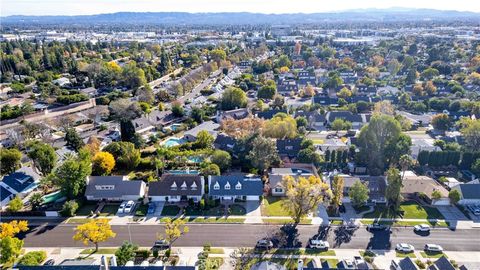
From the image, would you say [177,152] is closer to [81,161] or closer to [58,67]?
[81,161]

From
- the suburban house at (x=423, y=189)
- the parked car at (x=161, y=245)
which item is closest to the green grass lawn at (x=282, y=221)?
the parked car at (x=161, y=245)

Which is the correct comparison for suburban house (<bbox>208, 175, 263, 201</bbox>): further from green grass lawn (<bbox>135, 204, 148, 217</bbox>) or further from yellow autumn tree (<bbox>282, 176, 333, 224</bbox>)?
green grass lawn (<bbox>135, 204, 148, 217</bbox>)

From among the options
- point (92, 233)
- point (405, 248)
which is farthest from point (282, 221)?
point (92, 233)

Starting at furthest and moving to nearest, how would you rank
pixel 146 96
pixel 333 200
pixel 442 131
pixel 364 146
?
pixel 146 96 < pixel 442 131 < pixel 364 146 < pixel 333 200

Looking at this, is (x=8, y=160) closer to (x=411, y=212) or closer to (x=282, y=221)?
(x=282, y=221)

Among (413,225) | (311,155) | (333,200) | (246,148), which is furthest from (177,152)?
(413,225)

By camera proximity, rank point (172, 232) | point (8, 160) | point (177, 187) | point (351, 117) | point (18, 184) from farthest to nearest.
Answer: point (351, 117), point (8, 160), point (18, 184), point (177, 187), point (172, 232)
